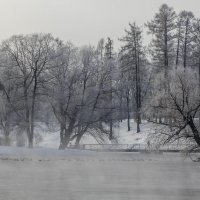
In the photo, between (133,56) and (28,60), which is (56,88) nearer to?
(28,60)

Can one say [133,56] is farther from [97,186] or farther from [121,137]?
[97,186]

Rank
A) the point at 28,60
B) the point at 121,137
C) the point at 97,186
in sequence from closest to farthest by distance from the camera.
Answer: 1. the point at 97,186
2. the point at 28,60
3. the point at 121,137

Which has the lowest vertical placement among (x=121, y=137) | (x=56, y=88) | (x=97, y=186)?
(x=97, y=186)

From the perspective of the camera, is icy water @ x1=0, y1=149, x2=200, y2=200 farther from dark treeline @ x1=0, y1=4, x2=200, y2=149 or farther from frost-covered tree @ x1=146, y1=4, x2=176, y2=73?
frost-covered tree @ x1=146, y1=4, x2=176, y2=73

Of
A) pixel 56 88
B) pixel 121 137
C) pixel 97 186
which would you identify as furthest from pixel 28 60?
pixel 97 186

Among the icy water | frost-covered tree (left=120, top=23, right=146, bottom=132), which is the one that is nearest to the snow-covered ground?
frost-covered tree (left=120, top=23, right=146, bottom=132)

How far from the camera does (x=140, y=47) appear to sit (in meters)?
84.1

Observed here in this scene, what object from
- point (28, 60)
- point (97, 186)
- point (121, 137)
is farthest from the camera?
point (121, 137)

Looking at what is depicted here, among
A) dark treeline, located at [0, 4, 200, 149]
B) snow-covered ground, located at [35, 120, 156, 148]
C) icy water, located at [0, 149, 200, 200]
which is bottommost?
icy water, located at [0, 149, 200, 200]

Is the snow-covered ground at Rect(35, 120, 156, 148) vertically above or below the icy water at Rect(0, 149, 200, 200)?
above

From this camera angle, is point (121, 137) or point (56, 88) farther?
point (121, 137)

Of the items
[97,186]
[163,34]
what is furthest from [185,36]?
[97,186]

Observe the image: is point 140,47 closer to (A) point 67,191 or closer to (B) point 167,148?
(B) point 167,148

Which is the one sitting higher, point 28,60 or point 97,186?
point 28,60
